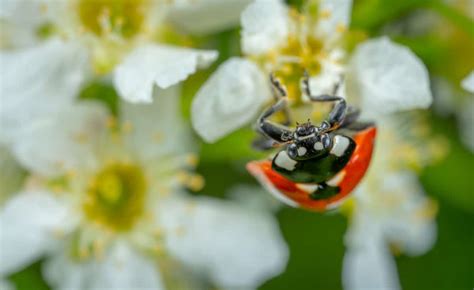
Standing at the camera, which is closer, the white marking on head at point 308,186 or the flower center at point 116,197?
the white marking on head at point 308,186

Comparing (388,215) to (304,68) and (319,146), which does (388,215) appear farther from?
(319,146)

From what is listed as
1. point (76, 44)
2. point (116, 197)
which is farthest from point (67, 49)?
point (116, 197)

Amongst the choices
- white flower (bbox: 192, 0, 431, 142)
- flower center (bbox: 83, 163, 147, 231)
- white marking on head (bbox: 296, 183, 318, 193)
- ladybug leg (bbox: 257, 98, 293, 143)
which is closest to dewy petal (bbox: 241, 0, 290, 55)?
white flower (bbox: 192, 0, 431, 142)

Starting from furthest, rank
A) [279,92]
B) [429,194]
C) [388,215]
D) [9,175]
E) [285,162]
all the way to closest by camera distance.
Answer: [429,194] < [388,215] < [9,175] < [279,92] < [285,162]

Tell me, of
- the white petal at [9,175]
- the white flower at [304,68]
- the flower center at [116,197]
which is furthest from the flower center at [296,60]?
the white petal at [9,175]

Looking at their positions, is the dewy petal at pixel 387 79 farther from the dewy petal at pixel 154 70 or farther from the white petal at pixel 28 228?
the white petal at pixel 28 228

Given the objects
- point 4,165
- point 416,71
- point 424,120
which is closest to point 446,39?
point 424,120

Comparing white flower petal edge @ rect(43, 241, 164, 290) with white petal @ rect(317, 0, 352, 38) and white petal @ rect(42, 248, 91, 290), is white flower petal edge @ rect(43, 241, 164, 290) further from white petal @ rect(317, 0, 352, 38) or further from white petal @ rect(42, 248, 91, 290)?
white petal @ rect(317, 0, 352, 38)
